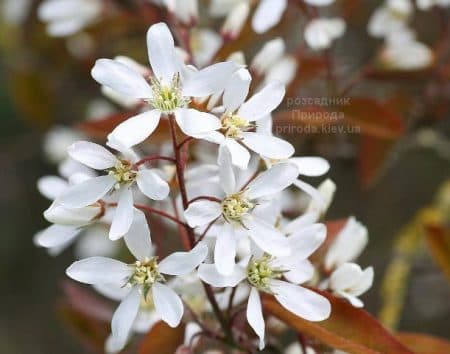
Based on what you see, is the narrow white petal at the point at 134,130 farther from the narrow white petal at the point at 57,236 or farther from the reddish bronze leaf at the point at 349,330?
the reddish bronze leaf at the point at 349,330

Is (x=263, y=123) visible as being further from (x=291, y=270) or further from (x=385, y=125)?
(x=385, y=125)

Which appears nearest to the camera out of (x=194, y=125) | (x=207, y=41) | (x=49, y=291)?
(x=194, y=125)

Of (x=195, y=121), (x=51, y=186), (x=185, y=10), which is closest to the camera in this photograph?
(x=195, y=121)

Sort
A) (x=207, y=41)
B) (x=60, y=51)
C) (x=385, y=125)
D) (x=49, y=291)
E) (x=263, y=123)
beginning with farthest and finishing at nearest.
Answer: (x=49, y=291) → (x=60, y=51) → (x=207, y=41) → (x=385, y=125) → (x=263, y=123)

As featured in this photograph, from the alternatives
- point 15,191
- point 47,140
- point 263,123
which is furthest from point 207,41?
point 15,191

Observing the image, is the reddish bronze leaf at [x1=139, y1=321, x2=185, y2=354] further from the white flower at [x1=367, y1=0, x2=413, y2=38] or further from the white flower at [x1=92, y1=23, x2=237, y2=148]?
the white flower at [x1=367, y1=0, x2=413, y2=38]

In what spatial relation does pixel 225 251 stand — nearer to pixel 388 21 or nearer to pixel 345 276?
pixel 345 276

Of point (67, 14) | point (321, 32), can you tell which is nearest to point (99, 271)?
point (321, 32)
